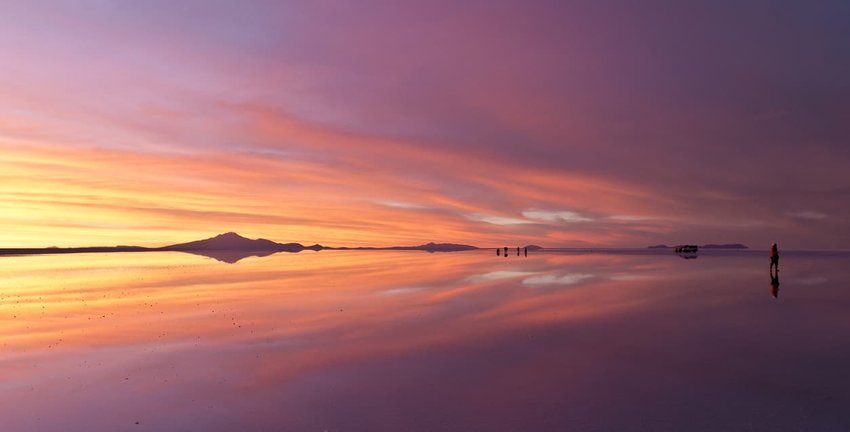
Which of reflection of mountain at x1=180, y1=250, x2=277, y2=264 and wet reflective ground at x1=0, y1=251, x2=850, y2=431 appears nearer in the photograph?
wet reflective ground at x1=0, y1=251, x2=850, y2=431

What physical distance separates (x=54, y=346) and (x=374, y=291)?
15.5 m

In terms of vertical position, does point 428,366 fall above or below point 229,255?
below

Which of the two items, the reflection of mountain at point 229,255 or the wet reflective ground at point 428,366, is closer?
the wet reflective ground at point 428,366

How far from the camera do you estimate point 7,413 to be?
8461 mm

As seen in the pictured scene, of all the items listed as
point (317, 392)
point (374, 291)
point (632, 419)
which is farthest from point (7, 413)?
point (374, 291)

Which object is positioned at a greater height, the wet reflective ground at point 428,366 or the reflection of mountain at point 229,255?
the reflection of mountain at point 229,255

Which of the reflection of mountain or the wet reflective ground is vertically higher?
the reflection of mountain

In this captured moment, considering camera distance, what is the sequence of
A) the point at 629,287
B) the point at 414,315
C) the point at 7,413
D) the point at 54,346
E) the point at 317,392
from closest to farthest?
the point at 7,413 < the point at 317,392 < the point at 54,346 < the point at 414,315 < the point at 629,287

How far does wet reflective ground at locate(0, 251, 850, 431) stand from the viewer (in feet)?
26.2

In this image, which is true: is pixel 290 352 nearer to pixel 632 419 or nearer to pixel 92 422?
pixel 92 422

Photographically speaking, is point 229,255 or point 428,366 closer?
point 428,366

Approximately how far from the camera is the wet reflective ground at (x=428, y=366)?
800 centimetres

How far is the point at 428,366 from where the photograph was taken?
11.2 meters

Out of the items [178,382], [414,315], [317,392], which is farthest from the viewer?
[414,315]
